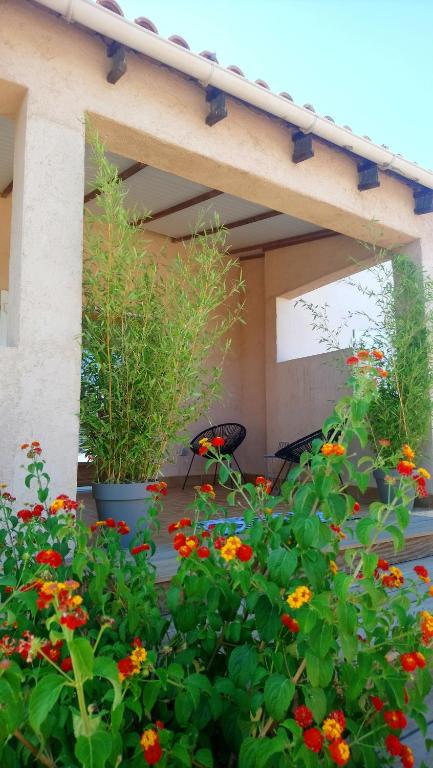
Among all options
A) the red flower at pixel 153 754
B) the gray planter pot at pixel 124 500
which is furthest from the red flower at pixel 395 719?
the gray planter pot at pixel 124 500

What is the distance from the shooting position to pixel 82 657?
0.85 metres

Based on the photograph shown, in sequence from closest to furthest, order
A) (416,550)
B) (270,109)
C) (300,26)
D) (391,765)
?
1. (391,765)
2. (270,109)
3. (416,550)
4. (300,26)

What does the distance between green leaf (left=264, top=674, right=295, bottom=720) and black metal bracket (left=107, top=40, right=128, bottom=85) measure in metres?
2.85

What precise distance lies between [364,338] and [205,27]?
5.15 m

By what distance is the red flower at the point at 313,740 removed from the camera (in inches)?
39.8

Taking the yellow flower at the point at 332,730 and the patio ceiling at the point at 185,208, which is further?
the patio ceiling at the point at 185,208

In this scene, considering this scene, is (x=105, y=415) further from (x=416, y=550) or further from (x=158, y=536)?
(x=416, y=550)

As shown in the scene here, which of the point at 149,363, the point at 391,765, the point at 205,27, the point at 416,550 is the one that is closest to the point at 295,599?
the point at 391,765

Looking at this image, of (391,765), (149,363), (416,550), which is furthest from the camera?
(416,550)

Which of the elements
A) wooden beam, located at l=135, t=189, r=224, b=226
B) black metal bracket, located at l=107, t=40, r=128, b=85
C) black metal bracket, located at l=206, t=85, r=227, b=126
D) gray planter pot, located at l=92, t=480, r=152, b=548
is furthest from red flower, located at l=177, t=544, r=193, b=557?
wooden beam, located at l=135, t=189, r=224, b=226

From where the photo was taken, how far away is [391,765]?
4.36 ft

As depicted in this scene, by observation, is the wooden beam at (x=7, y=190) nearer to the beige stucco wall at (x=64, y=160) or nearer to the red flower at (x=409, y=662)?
the beige stucco wall at (x=64, y=160)

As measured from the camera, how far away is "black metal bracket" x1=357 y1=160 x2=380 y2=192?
3.99 m

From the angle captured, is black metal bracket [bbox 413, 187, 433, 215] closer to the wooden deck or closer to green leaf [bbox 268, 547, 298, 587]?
the wooden deck
